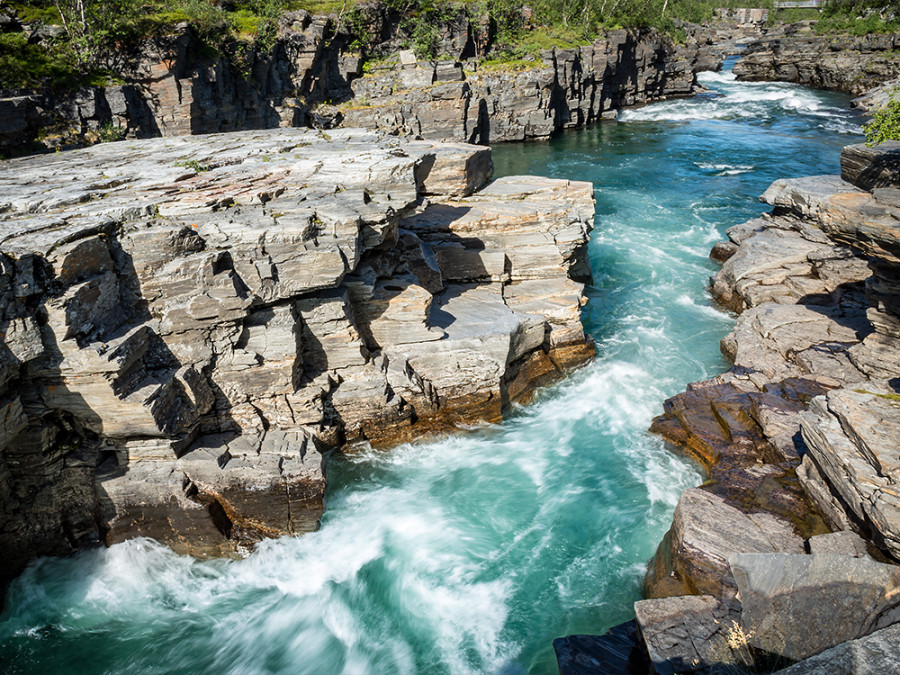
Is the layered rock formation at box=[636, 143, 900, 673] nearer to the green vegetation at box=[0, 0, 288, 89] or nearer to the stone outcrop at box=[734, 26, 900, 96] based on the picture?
the green vegetation at box=[0, 0, 288, 89]

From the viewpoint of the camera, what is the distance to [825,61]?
6862 centimetres

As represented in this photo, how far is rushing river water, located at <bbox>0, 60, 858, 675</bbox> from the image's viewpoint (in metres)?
11.0

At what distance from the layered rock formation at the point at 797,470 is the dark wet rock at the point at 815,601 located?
16 millimetres

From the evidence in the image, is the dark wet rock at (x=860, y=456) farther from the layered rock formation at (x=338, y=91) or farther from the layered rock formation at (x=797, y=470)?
the layered rock formation at (x=338, y=91)

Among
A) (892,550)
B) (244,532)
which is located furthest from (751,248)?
(244,532)

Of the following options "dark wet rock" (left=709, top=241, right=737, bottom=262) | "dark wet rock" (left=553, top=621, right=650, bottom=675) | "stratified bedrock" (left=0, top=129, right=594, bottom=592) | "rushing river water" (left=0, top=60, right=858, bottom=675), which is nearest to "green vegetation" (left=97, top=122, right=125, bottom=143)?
"stratified bedrock" (left=0, top=129, right=594, bottom=592)

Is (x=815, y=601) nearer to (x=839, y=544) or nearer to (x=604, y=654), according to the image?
(x=839, y=544)

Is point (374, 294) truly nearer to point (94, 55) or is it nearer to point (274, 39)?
point (94, 55)

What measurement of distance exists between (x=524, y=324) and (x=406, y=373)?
165 inches

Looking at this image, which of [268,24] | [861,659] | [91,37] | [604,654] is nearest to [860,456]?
[861,659]

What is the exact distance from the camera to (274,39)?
156 ft

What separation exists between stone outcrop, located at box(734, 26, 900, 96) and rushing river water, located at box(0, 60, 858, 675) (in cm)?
6722

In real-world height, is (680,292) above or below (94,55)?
below

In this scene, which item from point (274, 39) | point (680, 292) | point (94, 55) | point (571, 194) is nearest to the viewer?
point (571, 194)
